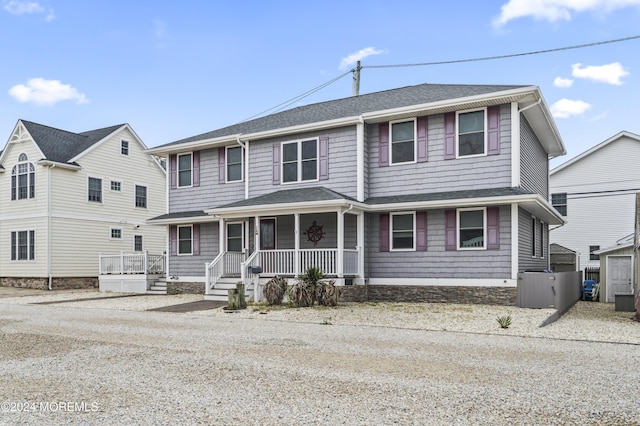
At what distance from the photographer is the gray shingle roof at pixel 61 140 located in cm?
2560

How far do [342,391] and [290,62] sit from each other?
60.9ft

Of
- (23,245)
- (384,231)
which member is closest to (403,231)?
(384,231)

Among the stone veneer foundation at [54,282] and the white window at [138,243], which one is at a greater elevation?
the white window at [138,243]

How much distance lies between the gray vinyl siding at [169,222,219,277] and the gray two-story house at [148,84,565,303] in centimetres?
6

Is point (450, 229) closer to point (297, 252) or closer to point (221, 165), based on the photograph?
point (297, 252)

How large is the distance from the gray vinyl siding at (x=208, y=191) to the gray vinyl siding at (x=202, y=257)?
2.97 feet

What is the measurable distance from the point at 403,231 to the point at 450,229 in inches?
62.3

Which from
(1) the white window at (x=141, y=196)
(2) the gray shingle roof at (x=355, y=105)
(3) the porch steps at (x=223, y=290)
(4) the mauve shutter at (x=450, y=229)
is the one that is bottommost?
(3) the porch steps at (x=223, y=290)

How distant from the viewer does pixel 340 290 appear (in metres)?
15.4

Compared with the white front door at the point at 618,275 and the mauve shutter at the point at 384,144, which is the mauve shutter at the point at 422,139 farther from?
the white front door at the point at 618,275

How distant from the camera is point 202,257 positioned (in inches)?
812

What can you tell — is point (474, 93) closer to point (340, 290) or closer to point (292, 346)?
point (340, 290)

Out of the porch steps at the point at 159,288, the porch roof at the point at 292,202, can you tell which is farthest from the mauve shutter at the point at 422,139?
the porch steps at the point at 159,288

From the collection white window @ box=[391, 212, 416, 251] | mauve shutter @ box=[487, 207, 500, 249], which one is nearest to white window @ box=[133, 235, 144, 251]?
white window @ box=[391, 212, 416, 251]
